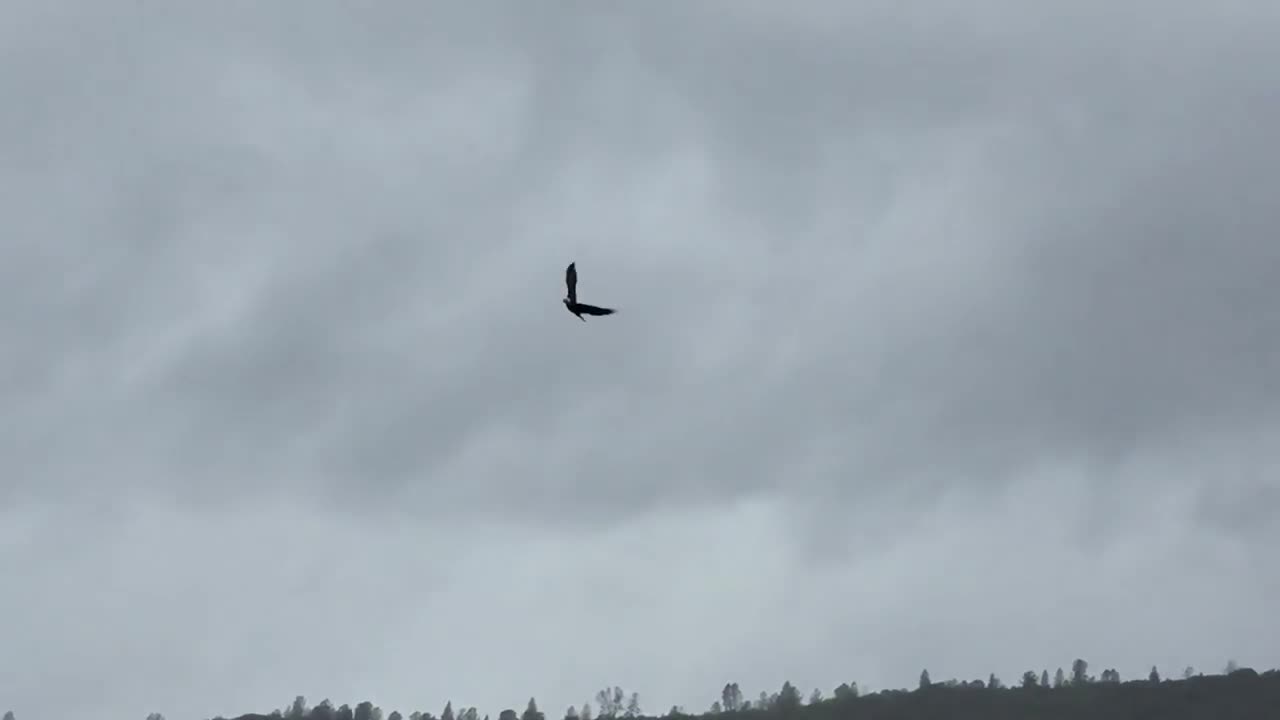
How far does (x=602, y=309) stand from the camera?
58469 millimetres
